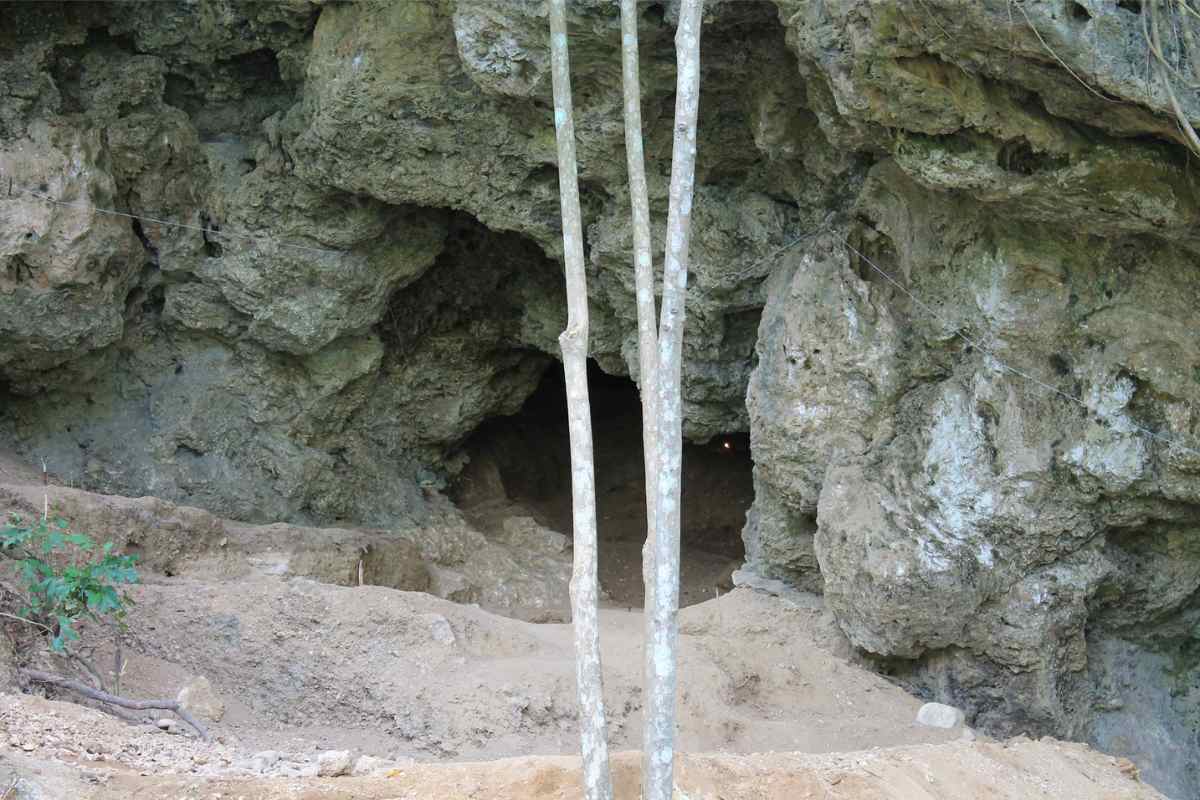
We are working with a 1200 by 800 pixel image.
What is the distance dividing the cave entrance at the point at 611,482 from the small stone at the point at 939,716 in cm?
432

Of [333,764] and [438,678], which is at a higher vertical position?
[333,764]

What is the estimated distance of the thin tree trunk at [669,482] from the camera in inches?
153

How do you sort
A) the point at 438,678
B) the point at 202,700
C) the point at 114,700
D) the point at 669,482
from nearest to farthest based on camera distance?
the point at 669,482 → the point at 114,700 → the point at 202,700 → the point at 438,678

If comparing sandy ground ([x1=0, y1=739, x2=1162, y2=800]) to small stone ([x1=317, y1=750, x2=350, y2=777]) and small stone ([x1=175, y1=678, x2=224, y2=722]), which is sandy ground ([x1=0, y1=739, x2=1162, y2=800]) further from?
small stone ([x1=175, y1=678, x2=224, y2=722])

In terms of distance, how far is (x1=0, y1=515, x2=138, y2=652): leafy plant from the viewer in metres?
5.62

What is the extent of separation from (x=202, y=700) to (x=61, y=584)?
0.89 meters

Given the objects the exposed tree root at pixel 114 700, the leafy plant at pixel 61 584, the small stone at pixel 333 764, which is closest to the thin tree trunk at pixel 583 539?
the small stone at pixel 333 764

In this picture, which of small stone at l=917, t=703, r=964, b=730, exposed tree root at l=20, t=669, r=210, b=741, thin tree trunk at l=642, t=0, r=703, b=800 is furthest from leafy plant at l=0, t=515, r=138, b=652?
small stone at l=917, t=703, r=964, b=730

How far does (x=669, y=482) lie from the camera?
3955 mm

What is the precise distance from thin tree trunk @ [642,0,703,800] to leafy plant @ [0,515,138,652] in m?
3.11

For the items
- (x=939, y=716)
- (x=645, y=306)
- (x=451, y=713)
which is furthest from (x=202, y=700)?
(x=939, y=716)

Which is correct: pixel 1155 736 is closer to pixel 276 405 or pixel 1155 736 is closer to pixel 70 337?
pixel 276 405

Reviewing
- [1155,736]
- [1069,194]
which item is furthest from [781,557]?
[1069,194]

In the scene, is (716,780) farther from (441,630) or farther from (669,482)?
(441,630)
